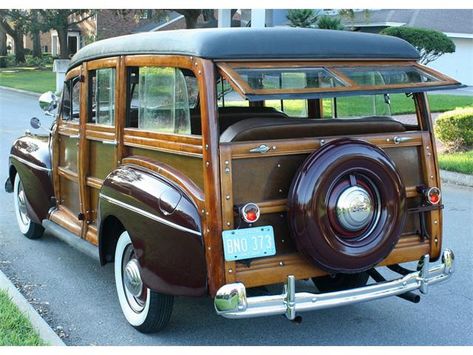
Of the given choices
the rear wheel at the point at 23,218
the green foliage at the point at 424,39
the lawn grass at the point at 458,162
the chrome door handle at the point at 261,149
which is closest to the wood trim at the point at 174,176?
the chrome door handle at the point at 261,149

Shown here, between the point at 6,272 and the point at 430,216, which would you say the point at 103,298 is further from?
the point at 430,216

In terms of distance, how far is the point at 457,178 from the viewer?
31.8ft

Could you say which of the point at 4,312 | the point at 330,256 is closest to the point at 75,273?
the point at 4,312

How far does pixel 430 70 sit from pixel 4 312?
3192 mm

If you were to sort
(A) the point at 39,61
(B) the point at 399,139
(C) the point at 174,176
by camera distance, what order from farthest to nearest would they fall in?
(A) the point at 39,61
(B) the point at 399,139
(C) the point at 174,176

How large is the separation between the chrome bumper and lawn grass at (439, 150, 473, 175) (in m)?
6.09

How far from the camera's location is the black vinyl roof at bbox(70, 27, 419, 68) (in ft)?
12.3

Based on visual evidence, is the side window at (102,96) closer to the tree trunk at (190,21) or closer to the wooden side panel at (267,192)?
the wooden side panel at (267,192)

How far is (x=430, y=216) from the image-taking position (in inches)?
171

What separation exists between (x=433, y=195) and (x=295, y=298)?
131cm

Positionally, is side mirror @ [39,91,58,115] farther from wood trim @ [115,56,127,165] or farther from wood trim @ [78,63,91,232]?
wood trim @ [115,56,127,165]

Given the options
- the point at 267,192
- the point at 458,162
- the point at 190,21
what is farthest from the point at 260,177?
the point at 190,21

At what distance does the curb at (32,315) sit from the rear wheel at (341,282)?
1962 mm

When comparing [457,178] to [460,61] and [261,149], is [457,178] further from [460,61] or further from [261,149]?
[460,61]
